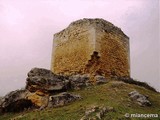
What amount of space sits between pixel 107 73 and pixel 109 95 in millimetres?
3484

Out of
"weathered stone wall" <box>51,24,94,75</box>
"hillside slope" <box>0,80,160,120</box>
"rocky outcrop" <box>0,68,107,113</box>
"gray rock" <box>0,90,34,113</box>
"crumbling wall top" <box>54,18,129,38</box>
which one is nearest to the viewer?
"hillside slope" <box>0,80,160,120</box>

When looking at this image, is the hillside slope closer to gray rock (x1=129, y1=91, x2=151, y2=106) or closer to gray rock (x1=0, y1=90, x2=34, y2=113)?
gray rock (x1=129, y1=91, x2=151, y2=106)

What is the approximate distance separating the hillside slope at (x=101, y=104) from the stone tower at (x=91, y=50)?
217cm

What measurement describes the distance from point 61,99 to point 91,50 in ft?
13.9

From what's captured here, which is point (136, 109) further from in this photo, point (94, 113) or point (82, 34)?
point (82, 34)

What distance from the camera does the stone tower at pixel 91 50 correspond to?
14844 millimetres

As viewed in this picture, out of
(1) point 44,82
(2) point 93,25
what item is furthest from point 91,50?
(1) point 44,82

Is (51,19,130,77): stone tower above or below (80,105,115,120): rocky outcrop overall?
above

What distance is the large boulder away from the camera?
12.9 meters

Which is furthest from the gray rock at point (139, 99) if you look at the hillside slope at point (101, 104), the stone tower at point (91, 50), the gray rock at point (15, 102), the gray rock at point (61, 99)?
the gray rock at point (15, 102)

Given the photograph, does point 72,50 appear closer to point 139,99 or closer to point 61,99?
point 61,99

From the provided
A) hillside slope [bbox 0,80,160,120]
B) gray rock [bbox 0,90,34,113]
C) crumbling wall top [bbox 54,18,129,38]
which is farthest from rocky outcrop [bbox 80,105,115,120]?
crumbling wall top [bbox 54,18,129,38]

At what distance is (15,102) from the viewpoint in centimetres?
1303

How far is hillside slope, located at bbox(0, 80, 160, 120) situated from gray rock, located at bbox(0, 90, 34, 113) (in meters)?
0.41
